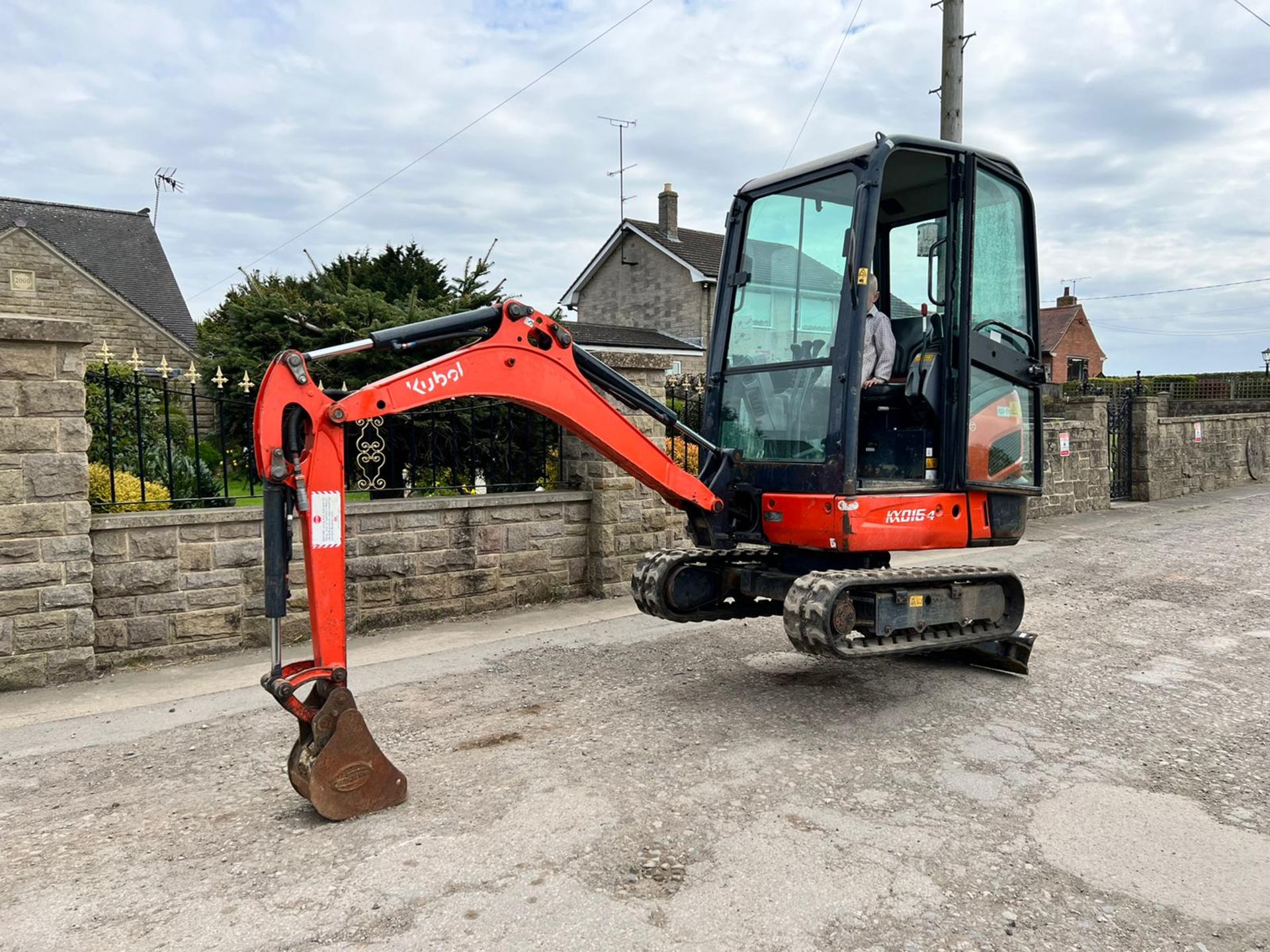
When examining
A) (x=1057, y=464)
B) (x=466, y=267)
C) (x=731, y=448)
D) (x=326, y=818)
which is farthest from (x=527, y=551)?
(x=1057, y=464)

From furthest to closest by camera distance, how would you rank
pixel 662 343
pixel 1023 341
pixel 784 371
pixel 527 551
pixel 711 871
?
pixel 662 343 → pixel 527 551 → pixel 1023 341 → pixel 784 371 → pixel 711 871

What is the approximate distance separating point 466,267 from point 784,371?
18.5 feet

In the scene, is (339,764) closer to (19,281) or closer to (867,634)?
(867,634)

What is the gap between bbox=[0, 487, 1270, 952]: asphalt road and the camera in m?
3.08

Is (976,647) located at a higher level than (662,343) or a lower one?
lower

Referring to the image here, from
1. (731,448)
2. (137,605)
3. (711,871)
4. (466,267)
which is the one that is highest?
(466,267)

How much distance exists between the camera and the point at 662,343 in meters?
27.6

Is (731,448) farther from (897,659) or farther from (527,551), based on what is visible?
(527,551)

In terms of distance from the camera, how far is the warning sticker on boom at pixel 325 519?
377 cm

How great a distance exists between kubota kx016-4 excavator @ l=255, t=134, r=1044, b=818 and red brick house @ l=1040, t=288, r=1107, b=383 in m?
42.5

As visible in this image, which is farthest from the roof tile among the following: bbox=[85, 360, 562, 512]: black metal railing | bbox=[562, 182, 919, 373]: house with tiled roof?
bbox=[85, 360, 562, 512]: black metal railing

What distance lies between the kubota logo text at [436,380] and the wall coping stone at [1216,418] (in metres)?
16.9

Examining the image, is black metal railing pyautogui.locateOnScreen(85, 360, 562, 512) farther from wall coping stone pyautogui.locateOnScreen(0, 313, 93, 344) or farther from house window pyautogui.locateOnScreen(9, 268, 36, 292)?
house window pyautogui.locateOnScreen(9, 268, 36, 292)

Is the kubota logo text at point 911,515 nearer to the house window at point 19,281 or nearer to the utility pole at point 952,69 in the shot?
the utility pole at point 952,69
